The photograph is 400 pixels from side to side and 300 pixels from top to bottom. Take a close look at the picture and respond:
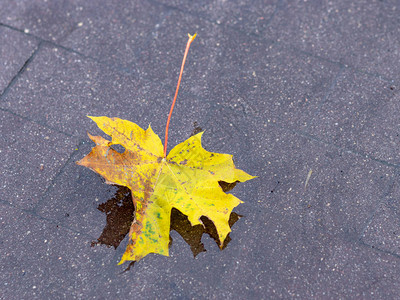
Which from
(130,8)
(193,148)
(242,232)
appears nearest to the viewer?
(193,148)

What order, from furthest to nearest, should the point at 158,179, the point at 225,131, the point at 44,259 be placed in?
1. the point at 225,131
2. the point at 44,259
3. the point at 158,179

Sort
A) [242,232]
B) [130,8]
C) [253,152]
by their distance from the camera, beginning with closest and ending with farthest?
[242,232]
[253,152]
[130,8]

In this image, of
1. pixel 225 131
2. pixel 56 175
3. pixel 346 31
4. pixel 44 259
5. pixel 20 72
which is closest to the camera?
pixel 44 259

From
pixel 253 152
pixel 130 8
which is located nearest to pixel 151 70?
pixel 130 8

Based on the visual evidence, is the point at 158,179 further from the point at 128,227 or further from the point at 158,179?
the point at 128,227

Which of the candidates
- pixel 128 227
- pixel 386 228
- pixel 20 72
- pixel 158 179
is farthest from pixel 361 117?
pixel 20 72

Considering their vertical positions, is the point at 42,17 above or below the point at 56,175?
above

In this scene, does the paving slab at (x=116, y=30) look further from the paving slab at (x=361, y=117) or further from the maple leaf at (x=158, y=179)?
the paving slab at (x=361, y=117)

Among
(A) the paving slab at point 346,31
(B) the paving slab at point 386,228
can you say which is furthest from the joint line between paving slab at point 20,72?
(B) the paving slab at point 386,228

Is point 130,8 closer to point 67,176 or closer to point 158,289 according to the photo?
point 67,176

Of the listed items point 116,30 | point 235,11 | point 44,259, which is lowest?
point 44,259
